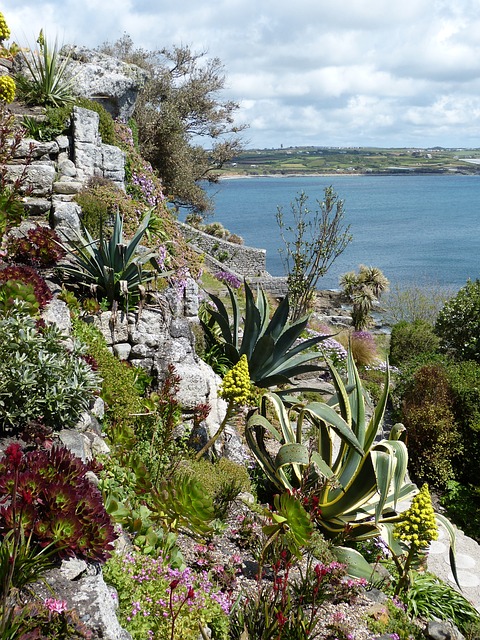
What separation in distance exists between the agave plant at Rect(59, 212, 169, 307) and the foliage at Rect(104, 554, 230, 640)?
363 centimetres

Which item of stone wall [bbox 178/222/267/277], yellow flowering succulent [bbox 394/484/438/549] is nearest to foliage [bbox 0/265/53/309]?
yellow flowering succulent [bbox 394/484/438/549]

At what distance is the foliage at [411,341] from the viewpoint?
14414 millimetres

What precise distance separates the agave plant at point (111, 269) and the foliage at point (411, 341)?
31.2ft

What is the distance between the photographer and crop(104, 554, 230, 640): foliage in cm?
284

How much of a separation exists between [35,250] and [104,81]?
24.9ft

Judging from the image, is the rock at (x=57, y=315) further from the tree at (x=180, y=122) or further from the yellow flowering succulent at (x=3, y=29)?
the tree at (x=180, y=122)

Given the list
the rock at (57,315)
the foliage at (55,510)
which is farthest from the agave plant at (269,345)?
the foliage at (55,510)

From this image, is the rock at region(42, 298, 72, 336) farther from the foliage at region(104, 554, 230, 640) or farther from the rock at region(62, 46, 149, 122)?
the rock at region(62, 46, 149, 122)

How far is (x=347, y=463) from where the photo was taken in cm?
520

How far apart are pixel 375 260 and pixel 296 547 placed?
5228 centimetres

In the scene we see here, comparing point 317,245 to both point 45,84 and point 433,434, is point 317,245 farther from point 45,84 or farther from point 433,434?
point 45,84

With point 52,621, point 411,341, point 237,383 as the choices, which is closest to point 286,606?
point 237,383

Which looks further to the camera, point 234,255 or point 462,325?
point 234,255

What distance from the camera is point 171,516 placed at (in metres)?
3.62
